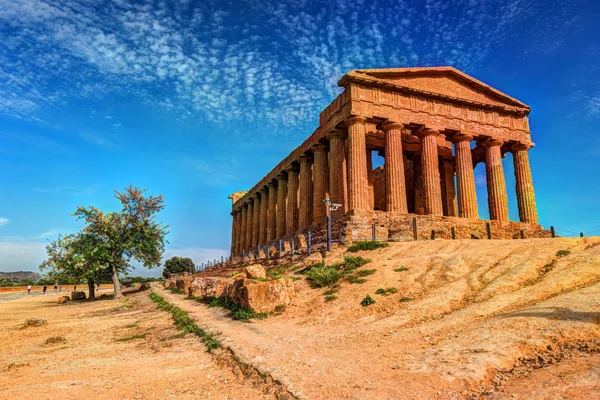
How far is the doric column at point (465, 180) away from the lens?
29.7 m

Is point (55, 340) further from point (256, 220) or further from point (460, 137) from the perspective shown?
point (256, 220)

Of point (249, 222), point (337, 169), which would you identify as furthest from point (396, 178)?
point (249, 222)

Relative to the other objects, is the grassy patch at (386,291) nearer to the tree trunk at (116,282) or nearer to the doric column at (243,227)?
the tree trunk at (116,282)

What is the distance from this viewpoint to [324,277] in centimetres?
1530

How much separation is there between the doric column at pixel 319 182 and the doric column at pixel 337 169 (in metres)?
1.72

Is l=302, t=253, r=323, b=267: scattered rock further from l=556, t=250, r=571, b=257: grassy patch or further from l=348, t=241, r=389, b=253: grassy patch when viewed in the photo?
l=556, t=250, r=571, b=257: grassy patch

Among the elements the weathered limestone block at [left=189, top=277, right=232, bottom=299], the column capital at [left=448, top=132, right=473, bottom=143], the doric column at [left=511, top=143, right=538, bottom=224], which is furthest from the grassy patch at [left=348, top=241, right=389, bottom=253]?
the doric column at [left=511, top=143, right=538, bottom=224]

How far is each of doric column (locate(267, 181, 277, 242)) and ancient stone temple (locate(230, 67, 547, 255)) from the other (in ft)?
24.1

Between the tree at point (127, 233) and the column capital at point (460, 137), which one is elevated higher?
the column capital at point (460, 137)

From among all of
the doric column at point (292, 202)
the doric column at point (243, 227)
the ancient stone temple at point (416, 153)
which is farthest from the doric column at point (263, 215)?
the ancient stone temple at point (416, 153)

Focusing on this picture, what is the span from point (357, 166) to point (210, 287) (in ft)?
44.0

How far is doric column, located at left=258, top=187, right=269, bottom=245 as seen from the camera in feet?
155

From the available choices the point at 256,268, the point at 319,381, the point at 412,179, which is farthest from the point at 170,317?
→ the point at 412,179

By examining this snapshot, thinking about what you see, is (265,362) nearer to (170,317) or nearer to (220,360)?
(220,360)
